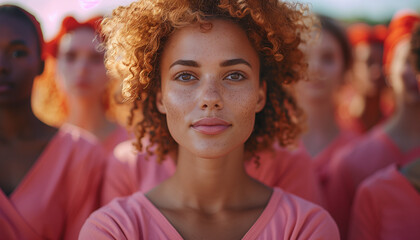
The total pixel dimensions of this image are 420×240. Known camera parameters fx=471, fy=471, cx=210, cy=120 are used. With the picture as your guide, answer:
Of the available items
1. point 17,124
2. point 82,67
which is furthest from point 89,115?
point 17,124

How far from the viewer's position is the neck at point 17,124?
8.55 ft

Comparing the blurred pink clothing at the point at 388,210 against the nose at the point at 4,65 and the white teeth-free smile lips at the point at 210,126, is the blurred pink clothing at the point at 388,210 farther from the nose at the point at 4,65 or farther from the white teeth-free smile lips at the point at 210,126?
the nose at the point at 4,65

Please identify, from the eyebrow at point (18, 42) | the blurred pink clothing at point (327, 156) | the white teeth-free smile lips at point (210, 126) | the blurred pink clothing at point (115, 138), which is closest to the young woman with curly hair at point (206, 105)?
the white teeth-free smile lips at point (210, 126)

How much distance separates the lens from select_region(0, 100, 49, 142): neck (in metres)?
2.61

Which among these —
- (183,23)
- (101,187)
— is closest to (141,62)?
(183,23)

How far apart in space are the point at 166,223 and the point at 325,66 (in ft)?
8.11

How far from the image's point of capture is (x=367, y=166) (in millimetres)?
3189

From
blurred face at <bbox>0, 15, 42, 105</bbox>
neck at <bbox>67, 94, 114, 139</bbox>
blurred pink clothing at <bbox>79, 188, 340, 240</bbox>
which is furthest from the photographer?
neck at <bbox>67, 94, 114, 139</bbox>

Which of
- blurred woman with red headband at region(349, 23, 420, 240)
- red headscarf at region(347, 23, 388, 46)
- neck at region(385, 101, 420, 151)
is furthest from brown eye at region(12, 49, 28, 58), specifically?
red headscarf at region(347, 23, 388, 46)

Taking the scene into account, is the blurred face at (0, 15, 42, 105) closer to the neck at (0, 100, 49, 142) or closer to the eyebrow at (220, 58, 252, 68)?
the neck at (0, 100, 49, 142)

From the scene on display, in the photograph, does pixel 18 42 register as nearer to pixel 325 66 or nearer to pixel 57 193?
pixel 57 193

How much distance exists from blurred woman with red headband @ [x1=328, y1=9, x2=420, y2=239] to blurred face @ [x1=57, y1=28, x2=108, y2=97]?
2009 millimetres

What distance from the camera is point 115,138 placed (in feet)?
12.4

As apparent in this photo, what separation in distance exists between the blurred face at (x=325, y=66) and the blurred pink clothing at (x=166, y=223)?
209 cm
